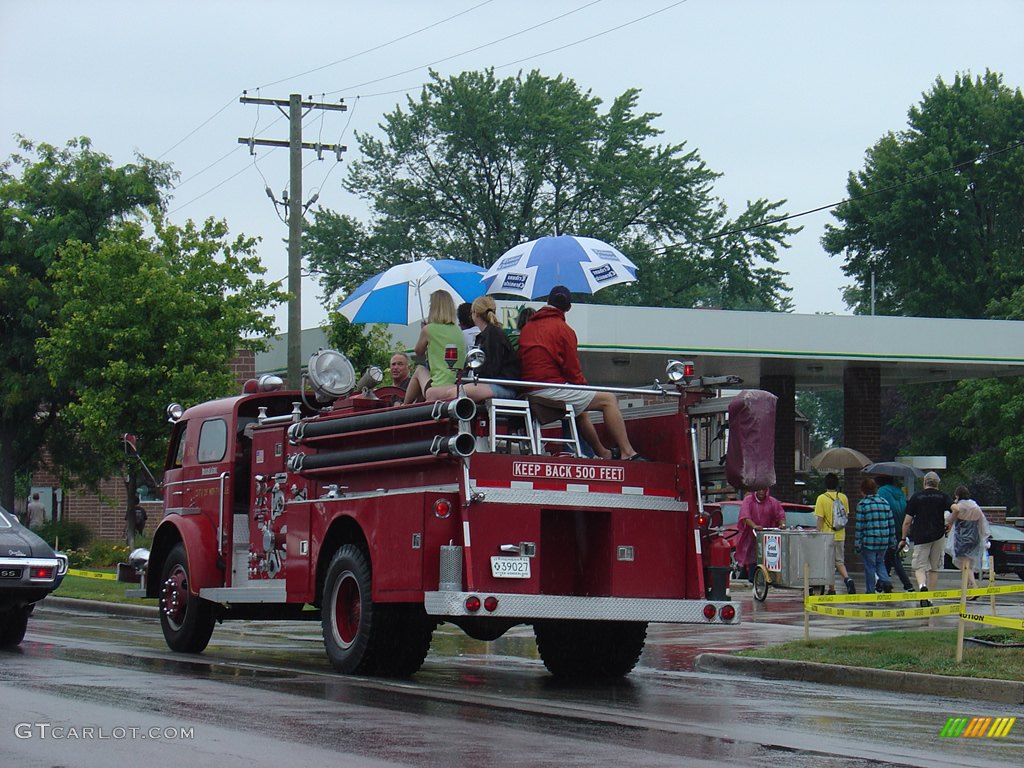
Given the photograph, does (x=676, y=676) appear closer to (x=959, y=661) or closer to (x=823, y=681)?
(x=823, y=681)

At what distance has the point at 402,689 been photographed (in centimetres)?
1148

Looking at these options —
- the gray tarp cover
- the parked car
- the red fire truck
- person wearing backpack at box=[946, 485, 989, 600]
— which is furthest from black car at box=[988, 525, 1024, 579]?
the gray tarp cover

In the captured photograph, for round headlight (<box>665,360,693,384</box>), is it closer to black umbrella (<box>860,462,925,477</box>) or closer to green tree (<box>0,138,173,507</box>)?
black umbrella (<box>860,462,925,477</box>)

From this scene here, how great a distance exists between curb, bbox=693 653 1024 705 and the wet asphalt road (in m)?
0.28

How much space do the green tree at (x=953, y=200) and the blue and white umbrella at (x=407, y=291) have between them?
4591cm

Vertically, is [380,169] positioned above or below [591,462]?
above

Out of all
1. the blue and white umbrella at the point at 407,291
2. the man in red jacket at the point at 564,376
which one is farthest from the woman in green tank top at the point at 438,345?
the blue and white umbrella at the point at 407,291

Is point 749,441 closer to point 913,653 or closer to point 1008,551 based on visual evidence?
point 913,653

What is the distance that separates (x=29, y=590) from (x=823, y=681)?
753cm

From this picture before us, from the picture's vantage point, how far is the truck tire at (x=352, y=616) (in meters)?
12.2

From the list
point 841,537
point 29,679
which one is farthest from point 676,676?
point 841,537

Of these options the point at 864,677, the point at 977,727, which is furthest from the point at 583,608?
the point at 864,677

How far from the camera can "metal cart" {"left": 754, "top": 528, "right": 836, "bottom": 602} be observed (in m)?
23.5

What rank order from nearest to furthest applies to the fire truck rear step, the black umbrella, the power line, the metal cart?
the fire truck rear step → the metal cart → the black umbrella → the power line
